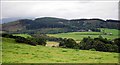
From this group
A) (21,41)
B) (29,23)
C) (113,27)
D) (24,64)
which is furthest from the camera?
(29,23)

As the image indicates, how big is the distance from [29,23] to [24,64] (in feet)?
458

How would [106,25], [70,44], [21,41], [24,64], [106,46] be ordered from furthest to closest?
[106,25]
[70,44]
[106,46]
[21,41]
[24,64]

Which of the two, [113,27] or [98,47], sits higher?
[98,47]

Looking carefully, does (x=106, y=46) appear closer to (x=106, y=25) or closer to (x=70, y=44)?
(x=70, y=44)

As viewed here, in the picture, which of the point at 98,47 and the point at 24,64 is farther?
the point at 98,47

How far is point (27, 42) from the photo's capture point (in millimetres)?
37969

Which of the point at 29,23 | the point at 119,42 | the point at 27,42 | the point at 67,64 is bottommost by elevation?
the point at 29,23

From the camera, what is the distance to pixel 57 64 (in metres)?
19.3

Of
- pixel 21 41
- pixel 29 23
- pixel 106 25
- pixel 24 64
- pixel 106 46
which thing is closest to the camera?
pixel 24 64

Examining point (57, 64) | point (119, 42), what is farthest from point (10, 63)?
point (119, 42)

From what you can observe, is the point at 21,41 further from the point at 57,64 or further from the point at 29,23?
the point at 29,23

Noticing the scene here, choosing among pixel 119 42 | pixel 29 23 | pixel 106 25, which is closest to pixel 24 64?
pixel 119 42

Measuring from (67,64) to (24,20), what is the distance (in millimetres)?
144601

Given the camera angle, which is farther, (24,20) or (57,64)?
(24,20)
